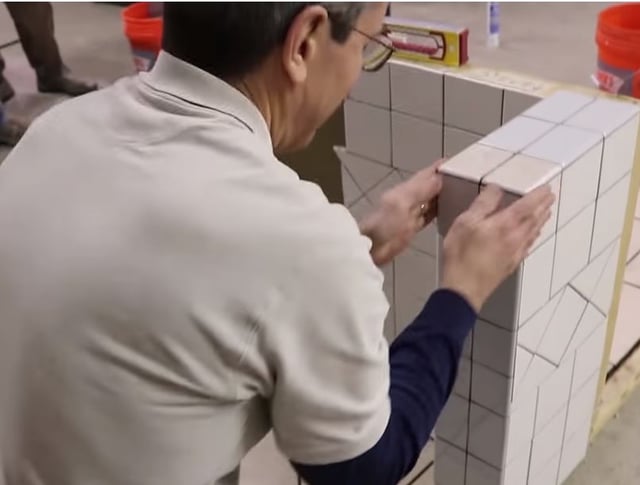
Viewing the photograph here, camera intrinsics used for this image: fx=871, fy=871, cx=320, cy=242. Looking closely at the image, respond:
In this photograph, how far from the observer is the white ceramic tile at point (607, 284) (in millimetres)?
1320

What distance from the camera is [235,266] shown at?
0.73 meters

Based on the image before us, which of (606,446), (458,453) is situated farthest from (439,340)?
(606,446)

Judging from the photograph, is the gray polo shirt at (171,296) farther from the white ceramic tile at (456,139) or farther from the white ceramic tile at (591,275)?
the white ceramic tile at (456,139)

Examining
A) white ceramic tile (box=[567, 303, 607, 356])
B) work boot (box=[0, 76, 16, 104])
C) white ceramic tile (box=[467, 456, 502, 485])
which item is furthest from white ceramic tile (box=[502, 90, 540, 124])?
work boot (box=[0, 76, 16, 104])

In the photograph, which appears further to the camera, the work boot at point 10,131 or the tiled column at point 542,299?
the work boot at point 10,131

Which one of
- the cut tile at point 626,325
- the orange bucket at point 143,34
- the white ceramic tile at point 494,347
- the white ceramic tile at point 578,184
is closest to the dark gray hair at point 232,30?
the white ceramic tile at point 578,184

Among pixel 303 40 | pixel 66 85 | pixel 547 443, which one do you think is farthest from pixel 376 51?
pixel 66 85

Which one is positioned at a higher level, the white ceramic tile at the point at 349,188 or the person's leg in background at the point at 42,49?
the white ceramic tile at the point at 349,188

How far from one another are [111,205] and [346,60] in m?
0.26

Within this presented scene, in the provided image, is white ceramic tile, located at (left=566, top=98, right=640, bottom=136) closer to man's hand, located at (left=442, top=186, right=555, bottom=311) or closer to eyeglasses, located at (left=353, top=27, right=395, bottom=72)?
man's hand, located at (left=442, top=186, right=555, bottom=311)

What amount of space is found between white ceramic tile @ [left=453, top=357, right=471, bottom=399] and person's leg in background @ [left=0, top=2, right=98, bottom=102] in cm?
215

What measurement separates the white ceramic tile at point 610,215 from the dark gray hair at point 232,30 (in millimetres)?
554

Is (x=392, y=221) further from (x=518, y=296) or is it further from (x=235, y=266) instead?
(x=235, y=266)

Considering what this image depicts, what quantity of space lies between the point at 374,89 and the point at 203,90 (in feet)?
2.50
